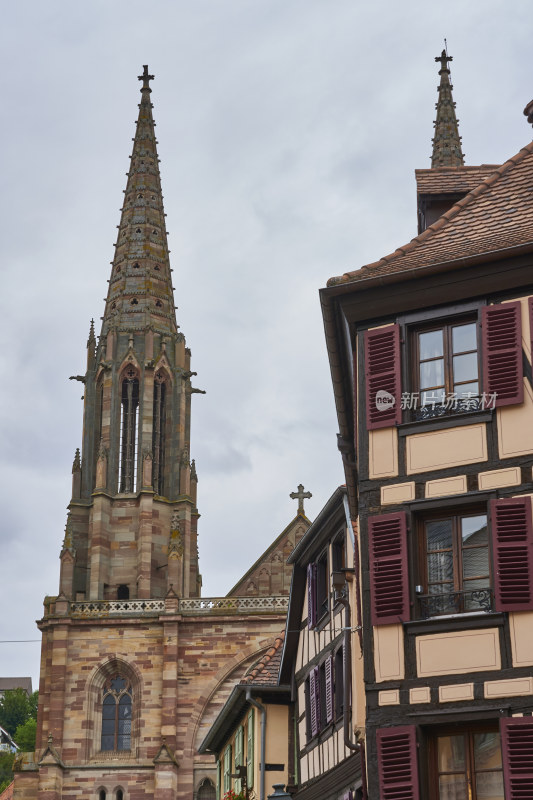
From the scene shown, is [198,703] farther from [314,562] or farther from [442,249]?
[442,249]

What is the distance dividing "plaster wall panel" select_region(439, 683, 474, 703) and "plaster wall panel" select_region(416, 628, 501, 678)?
0.49 ft

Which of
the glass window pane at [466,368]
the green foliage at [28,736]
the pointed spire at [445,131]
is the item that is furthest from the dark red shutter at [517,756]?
the green foliage at [28,736]

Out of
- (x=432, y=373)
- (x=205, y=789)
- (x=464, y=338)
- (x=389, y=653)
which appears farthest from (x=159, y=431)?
(x=389, y=653)

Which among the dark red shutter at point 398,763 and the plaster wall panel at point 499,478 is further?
the plaster wall panel at point 499,478

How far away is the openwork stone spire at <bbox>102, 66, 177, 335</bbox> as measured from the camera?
222 ft

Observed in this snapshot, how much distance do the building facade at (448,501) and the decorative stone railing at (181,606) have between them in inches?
1606

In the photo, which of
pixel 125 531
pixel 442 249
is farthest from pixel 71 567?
pixel 442 249

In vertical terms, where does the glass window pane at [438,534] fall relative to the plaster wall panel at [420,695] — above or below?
above

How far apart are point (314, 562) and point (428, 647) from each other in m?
10.9

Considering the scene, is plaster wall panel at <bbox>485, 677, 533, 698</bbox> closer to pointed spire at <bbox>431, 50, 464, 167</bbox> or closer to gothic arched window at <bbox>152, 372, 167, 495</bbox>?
pointed spire at <bbox>431, 50, 464, 167</bbox>

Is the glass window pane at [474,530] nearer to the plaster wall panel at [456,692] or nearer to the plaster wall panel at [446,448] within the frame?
the plaster wall panel at [446,448]

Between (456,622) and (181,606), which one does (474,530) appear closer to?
(456,622)

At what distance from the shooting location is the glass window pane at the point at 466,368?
16.9m

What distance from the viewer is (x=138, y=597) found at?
Result: 198ft
